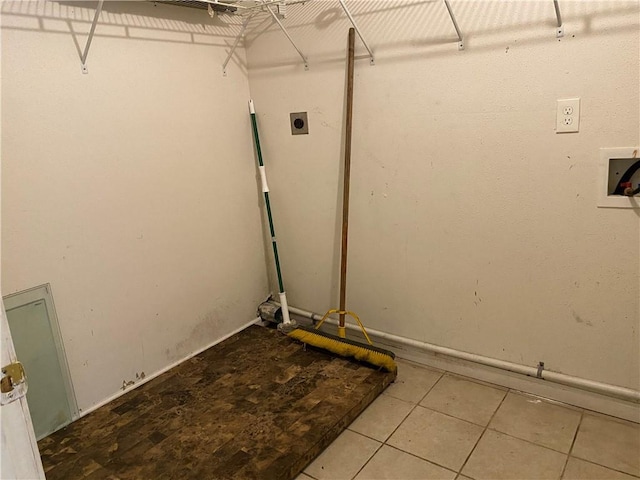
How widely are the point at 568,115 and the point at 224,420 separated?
5.69 ft

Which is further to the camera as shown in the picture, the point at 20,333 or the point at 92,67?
the point at 92,67

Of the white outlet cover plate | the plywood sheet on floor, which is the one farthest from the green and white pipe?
the white outlet cover plate

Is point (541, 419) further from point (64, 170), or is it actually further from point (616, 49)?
point (64, 170)

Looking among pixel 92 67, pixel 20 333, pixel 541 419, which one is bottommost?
pixel 541 419

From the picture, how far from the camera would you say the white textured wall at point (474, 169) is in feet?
5.49

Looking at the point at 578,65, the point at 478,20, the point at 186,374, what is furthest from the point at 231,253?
the point at 578,65

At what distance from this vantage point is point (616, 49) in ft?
5.12

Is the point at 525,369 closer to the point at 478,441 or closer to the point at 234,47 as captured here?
the point at 478,441

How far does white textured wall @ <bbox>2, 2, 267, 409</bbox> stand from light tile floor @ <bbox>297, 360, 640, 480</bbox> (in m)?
Answer: 1.00

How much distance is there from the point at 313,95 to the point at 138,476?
1775 mm

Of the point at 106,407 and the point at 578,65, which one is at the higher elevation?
the point at 578,65

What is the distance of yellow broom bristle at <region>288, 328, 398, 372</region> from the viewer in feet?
6.97

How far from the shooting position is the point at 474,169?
75.9 inches

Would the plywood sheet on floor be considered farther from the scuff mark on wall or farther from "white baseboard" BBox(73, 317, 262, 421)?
the scuff mark on wall
